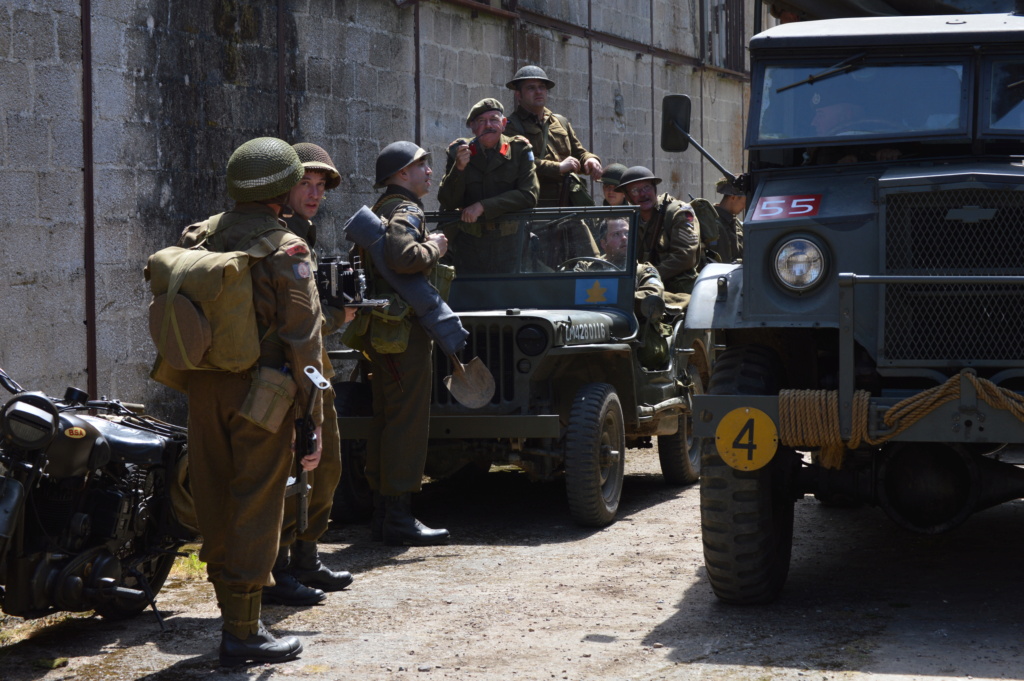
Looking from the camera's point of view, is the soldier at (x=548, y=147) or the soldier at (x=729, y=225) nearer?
the soldier at (x=548, y=147)

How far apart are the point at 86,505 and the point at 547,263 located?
3.92 m

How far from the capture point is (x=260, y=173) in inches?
191

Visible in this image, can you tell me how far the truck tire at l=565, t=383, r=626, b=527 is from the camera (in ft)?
23.5


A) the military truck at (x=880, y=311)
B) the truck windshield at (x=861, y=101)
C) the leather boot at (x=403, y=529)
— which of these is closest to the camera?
the military truck at (x=880, y=311)

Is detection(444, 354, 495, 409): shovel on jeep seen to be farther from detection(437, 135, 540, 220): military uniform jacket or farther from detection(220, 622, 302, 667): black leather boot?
detection(220, 622, 302, 667): black leather boot

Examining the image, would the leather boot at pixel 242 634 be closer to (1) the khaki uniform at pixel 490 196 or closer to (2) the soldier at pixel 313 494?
(2) the soldier at pixel 313 494

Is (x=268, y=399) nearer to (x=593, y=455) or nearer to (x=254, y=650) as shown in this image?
(x=254, y=650)

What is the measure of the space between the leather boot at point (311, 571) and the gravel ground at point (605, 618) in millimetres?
82

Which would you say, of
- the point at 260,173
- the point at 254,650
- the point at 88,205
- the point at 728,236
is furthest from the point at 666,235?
the point at 254,650

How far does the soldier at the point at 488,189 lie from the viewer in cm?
822

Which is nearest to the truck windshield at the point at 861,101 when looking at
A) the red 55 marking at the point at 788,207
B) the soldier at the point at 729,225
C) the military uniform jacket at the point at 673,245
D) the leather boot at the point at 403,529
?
the red 55 marking at the point at 788,207

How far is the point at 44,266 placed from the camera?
7543 millimetres

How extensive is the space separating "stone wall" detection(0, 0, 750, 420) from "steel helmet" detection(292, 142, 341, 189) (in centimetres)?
222

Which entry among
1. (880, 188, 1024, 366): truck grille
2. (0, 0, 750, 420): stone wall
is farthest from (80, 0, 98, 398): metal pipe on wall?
(880, 188, 1024, 366): truck grille
